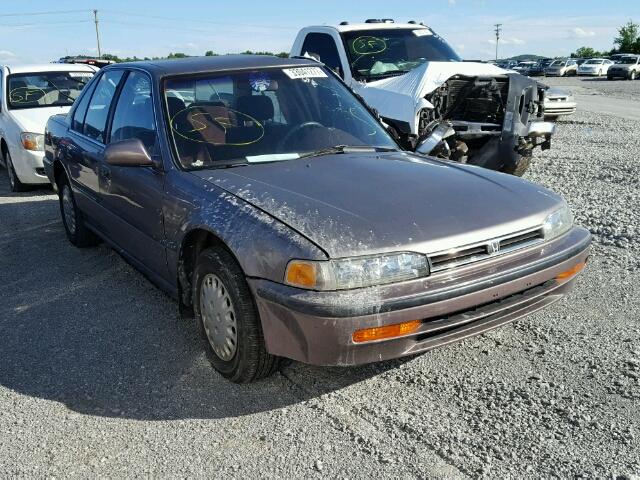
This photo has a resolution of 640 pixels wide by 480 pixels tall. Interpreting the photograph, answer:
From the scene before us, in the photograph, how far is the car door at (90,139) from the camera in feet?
16.2

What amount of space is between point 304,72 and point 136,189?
143 cm

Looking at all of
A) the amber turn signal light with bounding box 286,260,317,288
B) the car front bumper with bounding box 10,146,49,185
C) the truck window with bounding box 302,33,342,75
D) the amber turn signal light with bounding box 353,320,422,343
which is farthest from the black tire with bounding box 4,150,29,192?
the amber turn signal light with bounding box 353,320,422,343

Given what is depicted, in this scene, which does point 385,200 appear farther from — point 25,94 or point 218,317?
point 25,94

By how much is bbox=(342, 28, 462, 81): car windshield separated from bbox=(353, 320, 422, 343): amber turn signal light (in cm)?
590

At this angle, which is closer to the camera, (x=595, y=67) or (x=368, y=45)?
(x=368, y=45)

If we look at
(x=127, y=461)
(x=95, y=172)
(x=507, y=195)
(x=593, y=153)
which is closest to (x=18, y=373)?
(x=127, y=461)

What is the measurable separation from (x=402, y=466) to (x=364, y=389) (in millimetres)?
673

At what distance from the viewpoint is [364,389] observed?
3.29 meters

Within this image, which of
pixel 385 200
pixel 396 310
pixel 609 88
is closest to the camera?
pixel 396 310

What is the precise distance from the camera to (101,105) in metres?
5.09

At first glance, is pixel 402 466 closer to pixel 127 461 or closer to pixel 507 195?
pixel 127 461

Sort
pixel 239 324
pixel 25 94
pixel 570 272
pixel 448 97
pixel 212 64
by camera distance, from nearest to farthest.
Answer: pixel 239 324 → pixel 570 272 → pixel 212 64 → pixel 448 97 → pixel 25 94

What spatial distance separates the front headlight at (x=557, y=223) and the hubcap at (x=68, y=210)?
420cm

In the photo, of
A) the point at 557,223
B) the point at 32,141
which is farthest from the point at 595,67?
the point at 557,223
